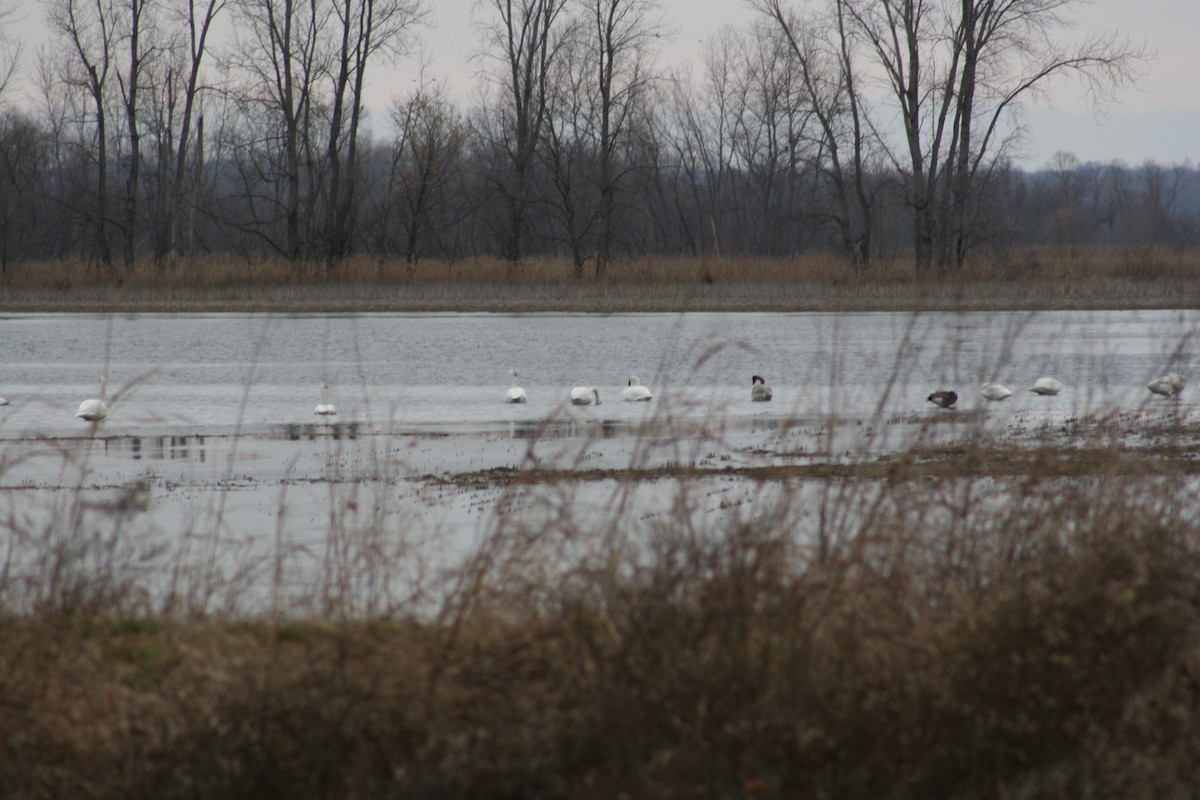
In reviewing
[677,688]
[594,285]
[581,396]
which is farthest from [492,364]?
[677,688]

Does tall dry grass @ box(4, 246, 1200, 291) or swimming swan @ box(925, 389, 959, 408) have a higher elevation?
tall dry grass @ box(4, 246, 1200, 291)

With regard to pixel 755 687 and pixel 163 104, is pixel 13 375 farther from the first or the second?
pixel 163 104

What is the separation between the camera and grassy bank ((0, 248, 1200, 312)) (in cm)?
3031

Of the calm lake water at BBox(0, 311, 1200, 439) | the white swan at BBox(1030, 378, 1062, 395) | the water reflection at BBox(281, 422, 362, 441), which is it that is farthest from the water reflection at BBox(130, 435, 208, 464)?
the white swan at BBox(1030, 378, 1062, 395)

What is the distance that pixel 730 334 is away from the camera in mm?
23312

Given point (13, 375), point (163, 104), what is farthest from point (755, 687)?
point (163, 104)

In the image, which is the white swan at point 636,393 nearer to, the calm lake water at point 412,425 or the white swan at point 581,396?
the calm lake water at point 412,425

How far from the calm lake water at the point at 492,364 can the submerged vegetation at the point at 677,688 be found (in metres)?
1.74

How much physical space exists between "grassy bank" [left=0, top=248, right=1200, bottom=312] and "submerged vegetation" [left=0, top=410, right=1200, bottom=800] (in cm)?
2541

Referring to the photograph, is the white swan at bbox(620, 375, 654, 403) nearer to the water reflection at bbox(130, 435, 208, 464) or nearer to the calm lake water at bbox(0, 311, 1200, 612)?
the calm lake water at bbox(0, 311, 1200, 612)

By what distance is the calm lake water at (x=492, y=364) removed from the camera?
514 inches

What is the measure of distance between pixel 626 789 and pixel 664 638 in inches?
22.3

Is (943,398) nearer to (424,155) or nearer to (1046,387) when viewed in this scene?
(1046,387)

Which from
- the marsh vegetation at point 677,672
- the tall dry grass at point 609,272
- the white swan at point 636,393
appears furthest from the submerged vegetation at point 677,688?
the tall dry grass at point 609,272
